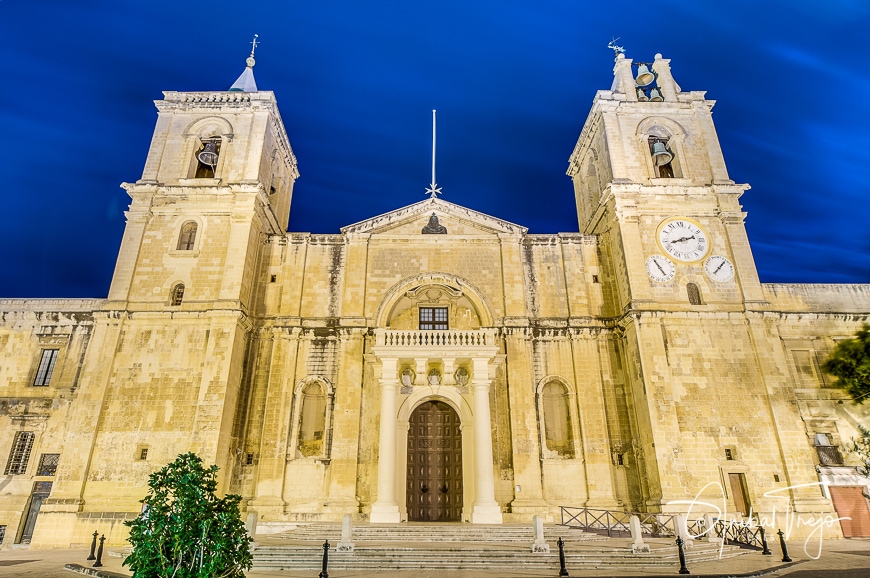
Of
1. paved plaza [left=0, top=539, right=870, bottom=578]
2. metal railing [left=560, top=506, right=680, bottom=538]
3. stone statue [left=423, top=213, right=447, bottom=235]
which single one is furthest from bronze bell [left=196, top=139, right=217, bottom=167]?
metal railing [left=560, top=506, right=680, bottom=538]

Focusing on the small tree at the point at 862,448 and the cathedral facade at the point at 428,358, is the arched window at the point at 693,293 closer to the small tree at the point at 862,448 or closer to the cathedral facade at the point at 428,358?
the cathedral facade at the point at 428,358

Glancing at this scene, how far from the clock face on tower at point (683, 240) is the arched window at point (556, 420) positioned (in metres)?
7.83

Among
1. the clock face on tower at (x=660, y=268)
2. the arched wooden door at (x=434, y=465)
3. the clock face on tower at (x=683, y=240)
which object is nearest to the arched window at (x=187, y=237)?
the arched wooden door at (x=434, y=465)

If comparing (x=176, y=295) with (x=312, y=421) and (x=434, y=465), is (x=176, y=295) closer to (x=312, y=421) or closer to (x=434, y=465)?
(x=312, y=421)

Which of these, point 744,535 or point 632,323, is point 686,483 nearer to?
point 744,535

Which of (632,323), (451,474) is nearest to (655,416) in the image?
(632,323)

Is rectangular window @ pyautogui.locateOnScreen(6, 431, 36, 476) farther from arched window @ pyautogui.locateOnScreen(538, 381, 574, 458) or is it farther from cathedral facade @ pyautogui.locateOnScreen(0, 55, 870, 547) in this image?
arched window @ pyautogui.locateOnScreen(538, 381, 574, 458)

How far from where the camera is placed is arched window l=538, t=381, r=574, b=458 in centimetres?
2150

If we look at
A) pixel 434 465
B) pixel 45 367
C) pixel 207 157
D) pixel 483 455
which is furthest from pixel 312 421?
pixel 207 157

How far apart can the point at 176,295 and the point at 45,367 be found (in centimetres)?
631

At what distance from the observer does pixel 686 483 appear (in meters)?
18.8

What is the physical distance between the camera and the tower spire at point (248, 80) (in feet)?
93.7

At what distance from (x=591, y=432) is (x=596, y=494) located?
7.85 feet

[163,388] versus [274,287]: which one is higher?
[274,287]
